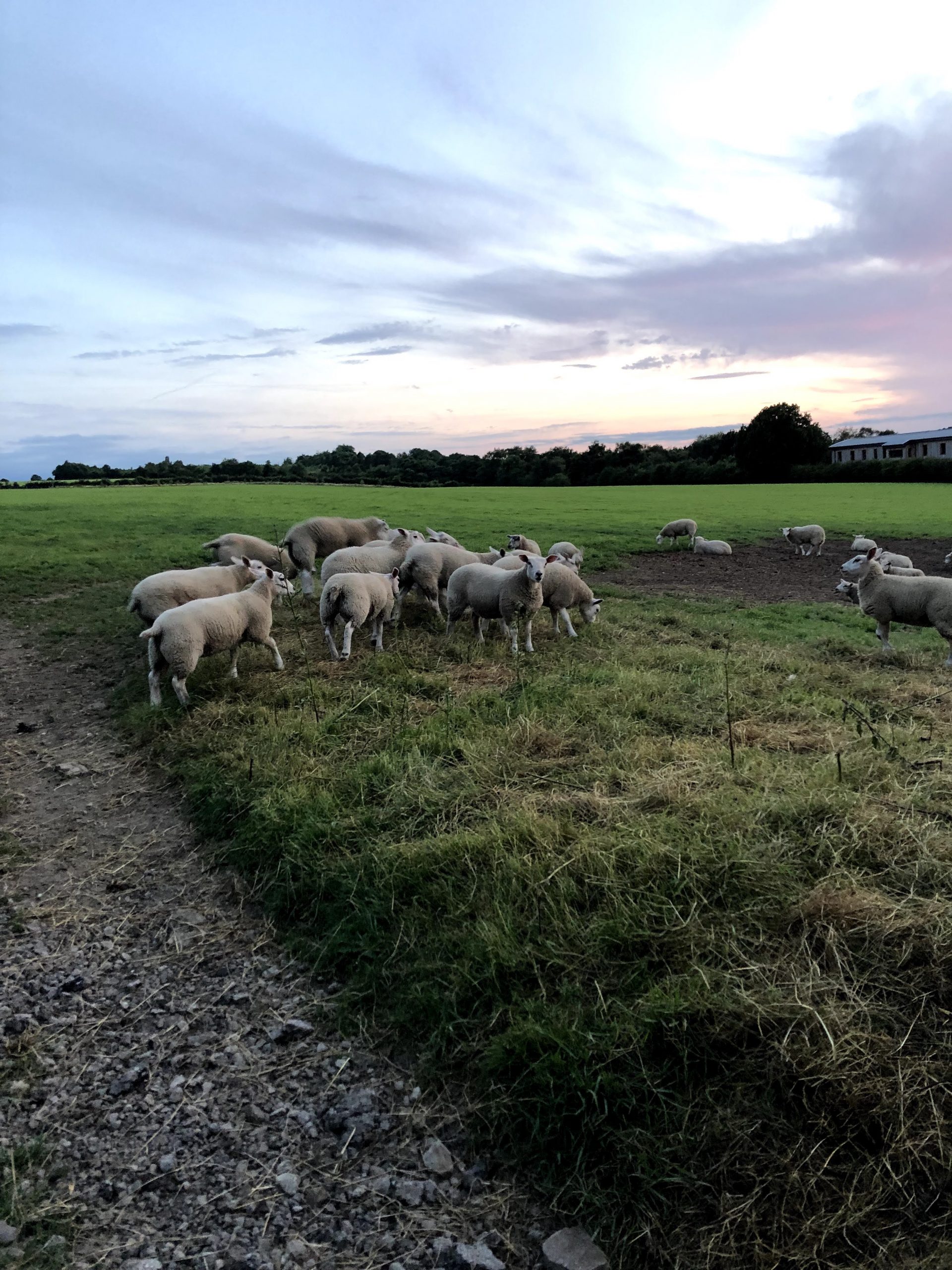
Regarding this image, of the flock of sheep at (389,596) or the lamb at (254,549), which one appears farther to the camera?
the lamb at (254,549)

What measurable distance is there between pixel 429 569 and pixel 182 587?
366cm

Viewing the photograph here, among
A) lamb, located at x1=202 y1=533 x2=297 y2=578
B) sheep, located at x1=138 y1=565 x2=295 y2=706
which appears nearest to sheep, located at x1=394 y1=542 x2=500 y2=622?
sheep, located at x1=138 y1=565 x2=295 y2=706

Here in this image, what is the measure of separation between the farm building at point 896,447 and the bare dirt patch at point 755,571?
2548 inches

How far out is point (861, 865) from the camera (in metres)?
4.27

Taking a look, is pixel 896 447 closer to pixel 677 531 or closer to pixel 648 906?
pixel 677 531

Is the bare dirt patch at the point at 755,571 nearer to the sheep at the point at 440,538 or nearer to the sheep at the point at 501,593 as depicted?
the sheep at the point at 440,538

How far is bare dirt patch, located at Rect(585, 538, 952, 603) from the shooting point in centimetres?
1683

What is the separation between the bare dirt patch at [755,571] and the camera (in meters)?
16.8

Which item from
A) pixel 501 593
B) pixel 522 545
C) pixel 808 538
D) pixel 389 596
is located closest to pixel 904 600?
pixel 501 593

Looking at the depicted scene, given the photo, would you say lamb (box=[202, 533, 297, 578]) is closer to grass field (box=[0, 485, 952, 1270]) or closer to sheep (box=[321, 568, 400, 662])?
sheep (box=[321, 568, 400, 662])

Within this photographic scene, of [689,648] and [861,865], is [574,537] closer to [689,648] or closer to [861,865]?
[689,648]

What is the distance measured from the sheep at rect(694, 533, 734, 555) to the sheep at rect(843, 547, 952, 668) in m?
12.5

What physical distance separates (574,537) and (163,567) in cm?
1344

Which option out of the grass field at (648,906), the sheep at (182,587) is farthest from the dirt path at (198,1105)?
the sheep at (182,587)
